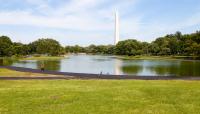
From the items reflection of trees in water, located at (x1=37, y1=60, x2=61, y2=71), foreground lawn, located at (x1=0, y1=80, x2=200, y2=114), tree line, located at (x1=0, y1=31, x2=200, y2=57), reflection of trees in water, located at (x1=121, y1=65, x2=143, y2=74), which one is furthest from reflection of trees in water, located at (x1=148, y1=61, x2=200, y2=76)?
tree line, located at (x1=0, y1=31, x2=200, y2=57)

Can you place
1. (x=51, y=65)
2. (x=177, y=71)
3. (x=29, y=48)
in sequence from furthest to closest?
(x=29, y=48) → (x=51, y=65) → (x=177, y=71)

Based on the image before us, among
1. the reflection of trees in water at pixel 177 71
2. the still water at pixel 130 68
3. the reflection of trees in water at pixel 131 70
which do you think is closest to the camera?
the reflection of trees in water at pixel 177 71

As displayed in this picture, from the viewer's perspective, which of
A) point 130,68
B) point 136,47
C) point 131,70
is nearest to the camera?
point 131,70

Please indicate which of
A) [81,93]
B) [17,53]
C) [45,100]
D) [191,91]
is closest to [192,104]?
[191,91]

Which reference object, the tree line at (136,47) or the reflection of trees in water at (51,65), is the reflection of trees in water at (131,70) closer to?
the reflection of trees in water at (51,65)

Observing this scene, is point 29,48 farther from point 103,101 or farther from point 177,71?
point 103,101

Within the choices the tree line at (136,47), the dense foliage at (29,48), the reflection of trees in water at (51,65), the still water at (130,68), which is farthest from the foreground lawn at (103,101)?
the dense foliage at (29,48)

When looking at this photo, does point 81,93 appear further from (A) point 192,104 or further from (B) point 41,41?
(B) point 41,41

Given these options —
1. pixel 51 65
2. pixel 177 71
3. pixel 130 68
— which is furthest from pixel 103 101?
pixel 51 65

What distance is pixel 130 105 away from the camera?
43.0ft

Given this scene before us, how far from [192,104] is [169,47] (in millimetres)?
146907

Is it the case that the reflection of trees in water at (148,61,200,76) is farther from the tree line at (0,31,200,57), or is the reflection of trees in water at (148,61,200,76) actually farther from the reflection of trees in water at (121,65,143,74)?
the tree line at (0,31,200,57)

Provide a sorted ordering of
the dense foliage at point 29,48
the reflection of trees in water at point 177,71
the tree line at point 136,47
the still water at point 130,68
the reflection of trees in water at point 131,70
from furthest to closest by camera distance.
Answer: the dense foliage at point 29,48 < the tree line at point 136,47 < the reflection of trees in water at point 131,70 < the still water at point 130,68 < the reflection of trees in water at point 177,71

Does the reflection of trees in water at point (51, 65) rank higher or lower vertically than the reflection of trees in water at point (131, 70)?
higher
